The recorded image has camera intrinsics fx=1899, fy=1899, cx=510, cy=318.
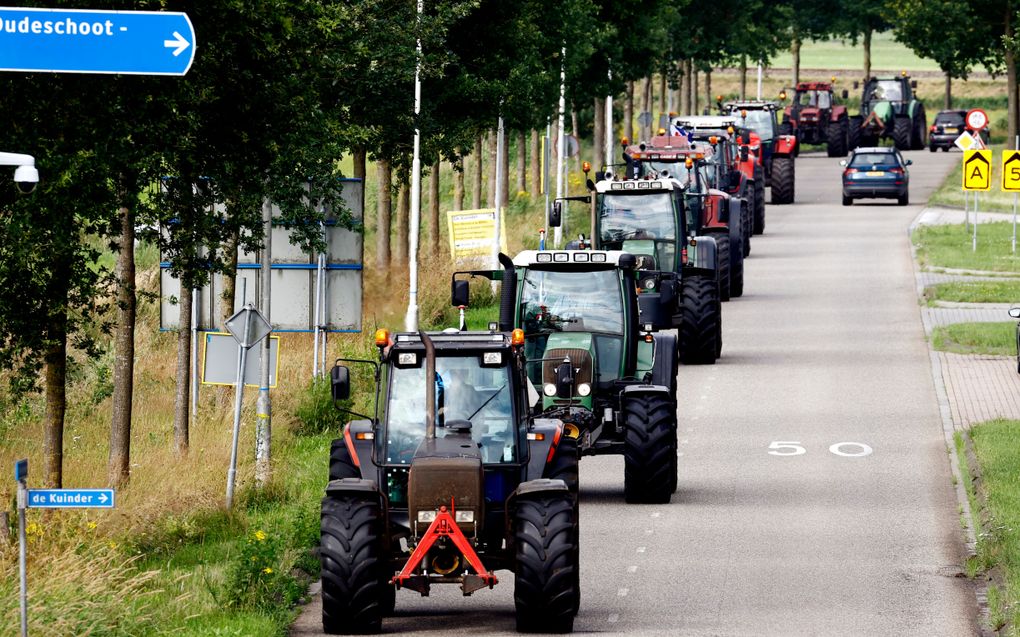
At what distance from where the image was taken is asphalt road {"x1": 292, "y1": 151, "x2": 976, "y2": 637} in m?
14.5

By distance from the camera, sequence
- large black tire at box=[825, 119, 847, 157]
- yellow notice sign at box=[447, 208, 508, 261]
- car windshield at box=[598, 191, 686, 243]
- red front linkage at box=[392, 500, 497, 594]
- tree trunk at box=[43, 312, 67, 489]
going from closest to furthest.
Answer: red front linkage at box=[392, 500, 497, 594]
tree trunk at box=[43, 312, 67, 489]
car windshield at box=[598, 191, 686, 243]
yellow notice sign at box=[447, 208, 508, 261]
large black tire at box=[825, 119, 847, 157]

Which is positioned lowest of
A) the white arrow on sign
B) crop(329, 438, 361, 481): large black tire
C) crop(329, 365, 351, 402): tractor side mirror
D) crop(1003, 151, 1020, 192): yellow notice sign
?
crop(329, 438, 361, 481): large black tire

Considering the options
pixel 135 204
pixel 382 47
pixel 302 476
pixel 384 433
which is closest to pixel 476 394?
pixel 384 433

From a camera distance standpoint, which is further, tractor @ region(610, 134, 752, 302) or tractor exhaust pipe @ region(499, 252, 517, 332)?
tractor @ region(610, 134, 752, 302)

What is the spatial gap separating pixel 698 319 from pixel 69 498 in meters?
18.2

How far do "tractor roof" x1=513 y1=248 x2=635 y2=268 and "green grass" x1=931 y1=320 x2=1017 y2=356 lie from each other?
1182 cm

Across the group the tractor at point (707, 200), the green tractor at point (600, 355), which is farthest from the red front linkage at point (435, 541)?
the tractor at point (707, 200)

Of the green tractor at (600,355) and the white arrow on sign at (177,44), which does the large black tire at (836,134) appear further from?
the white arrow on sign at (177,44)

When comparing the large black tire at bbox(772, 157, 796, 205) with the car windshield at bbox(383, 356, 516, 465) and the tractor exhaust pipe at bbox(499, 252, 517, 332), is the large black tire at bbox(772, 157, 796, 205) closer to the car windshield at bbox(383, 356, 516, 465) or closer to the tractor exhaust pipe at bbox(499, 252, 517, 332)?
the tractor exhaust pipe at bbox(499, 252, 517, 332)

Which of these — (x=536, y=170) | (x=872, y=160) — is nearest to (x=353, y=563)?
(x=536, y=170)

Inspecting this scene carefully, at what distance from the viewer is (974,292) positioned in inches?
1467

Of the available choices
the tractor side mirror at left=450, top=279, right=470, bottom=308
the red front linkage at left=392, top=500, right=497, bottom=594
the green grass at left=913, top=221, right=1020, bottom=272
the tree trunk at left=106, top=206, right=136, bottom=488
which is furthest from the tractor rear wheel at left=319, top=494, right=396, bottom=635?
the green grass at left=913, top=221, right=1020, bottom=272

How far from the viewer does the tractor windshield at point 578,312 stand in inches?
803

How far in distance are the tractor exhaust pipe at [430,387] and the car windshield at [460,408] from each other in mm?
296
